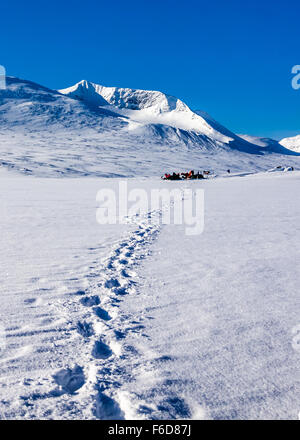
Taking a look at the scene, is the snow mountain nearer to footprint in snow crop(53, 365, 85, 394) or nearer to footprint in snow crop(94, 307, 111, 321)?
footprint in snow crop(94, 307, 111, 321)

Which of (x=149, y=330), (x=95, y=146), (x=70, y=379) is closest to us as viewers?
(x=70, y=379)

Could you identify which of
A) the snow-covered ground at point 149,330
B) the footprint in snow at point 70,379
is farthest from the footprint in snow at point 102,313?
the footprint in snow at point 70,379

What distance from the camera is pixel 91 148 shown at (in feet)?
394

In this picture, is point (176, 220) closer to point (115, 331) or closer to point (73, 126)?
point (115, 331)

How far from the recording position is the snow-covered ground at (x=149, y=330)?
2.81m

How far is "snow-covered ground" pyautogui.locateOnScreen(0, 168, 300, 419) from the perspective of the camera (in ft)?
9.23

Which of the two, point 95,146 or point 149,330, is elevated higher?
point 95,146

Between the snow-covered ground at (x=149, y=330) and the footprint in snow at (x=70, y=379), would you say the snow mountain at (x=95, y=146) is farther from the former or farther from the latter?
the footprint in snow at (x=70, y=379)

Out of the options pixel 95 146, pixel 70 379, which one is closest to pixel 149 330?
pixel 70 379

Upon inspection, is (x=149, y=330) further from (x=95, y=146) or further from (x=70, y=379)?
(x=95, y=146)

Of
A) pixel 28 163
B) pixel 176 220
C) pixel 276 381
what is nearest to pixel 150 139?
pixel 28 163

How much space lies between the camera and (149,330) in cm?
404

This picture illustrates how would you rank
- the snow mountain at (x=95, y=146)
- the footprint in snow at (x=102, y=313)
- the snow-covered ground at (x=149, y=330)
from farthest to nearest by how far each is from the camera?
the snow mountain at (x=95, y=146) → the footprint in snow at (x=102, y=313) → the snow-covered ground at (x=149, y=330)
